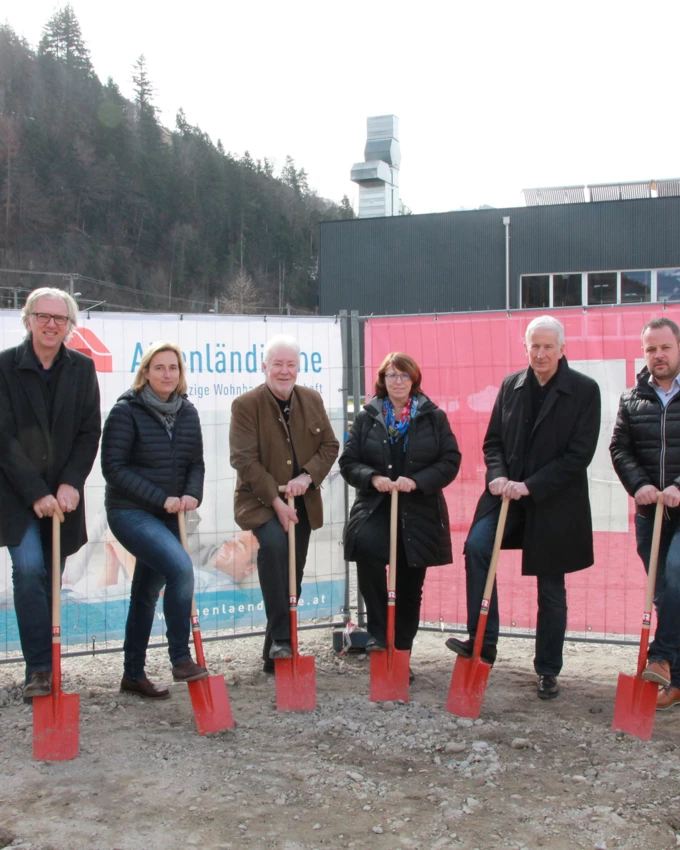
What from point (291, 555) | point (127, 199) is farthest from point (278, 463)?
point (127, 199)

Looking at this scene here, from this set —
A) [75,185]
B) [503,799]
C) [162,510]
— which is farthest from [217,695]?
[75,185]

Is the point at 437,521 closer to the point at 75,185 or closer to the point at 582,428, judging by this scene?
the point at 582,428

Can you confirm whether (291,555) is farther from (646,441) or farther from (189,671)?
(646,441)

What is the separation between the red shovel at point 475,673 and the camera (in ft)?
13.2

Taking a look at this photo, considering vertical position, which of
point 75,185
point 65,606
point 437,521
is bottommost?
point 65,606

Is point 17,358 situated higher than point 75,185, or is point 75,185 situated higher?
point 75,185

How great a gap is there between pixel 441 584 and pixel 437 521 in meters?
0.94

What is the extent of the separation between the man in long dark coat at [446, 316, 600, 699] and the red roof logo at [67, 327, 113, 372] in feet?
7.60

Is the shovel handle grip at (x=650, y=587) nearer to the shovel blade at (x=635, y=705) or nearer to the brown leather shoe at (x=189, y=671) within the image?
the shovel blade at (x=635, y=705)

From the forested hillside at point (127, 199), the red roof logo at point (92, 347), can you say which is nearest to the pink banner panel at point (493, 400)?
the red roof logo at point (92, 347)

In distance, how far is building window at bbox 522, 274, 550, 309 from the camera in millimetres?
30828

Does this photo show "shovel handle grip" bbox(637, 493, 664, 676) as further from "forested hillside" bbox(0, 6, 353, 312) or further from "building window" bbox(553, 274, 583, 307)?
"forested hillside" bbox(0, 6, 353, 312)

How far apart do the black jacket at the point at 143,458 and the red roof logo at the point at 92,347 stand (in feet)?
2.48

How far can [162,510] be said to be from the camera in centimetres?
421
